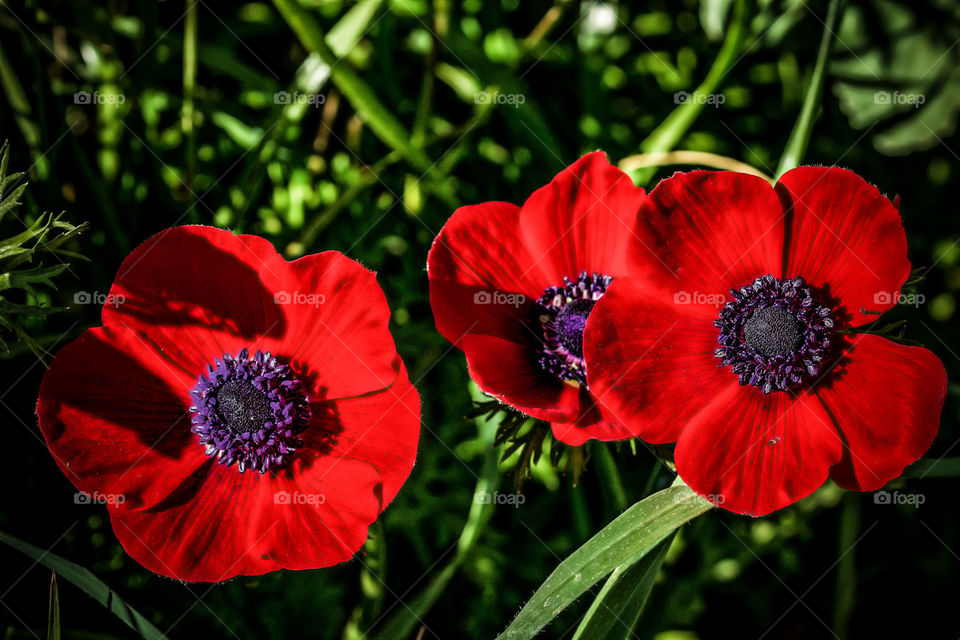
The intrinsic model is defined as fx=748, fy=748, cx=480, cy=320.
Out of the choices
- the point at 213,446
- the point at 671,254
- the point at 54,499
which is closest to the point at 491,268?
the point at 671,254

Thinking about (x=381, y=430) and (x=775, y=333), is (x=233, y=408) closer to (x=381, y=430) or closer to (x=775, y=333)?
(x=381, y=430)

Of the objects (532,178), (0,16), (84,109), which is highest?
(0,16)

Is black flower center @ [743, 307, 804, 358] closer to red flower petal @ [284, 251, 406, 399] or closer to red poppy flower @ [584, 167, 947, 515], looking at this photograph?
red poppy flower @ [584, 167, 947, 515]

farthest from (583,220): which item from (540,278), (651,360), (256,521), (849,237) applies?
(256,521)

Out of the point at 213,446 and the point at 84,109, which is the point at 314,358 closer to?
the point at 213,446

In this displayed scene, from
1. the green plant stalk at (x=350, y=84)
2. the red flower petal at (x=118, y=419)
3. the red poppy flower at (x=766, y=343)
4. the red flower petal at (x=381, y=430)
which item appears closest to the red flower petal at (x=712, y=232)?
the red poppy flower at (x=766, y=343)
